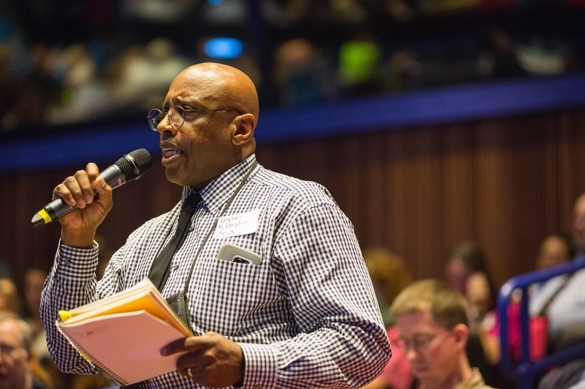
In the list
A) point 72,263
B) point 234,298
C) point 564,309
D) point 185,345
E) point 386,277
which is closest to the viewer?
point 185,345

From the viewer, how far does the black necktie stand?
210 centimetres

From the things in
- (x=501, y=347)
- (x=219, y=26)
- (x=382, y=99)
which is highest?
(x=219, y=26)

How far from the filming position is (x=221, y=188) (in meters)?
2.18

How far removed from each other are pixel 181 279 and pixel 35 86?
20.0ft

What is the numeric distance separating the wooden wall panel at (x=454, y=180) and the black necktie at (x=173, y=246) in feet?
12.1

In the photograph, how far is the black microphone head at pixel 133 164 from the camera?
85.5 inches

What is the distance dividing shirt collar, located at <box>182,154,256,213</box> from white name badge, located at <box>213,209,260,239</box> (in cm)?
8

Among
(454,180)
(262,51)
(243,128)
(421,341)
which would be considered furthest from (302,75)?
(243,128)

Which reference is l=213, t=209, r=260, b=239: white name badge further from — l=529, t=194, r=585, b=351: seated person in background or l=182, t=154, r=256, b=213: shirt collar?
l=529, t=194, r=585, b=351: seated person in background

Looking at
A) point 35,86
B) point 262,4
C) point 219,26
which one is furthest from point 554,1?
point 35,86

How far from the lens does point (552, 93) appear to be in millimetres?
5551

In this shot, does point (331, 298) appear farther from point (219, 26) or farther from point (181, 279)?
point (219, 26)

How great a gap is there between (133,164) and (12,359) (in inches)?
62.6

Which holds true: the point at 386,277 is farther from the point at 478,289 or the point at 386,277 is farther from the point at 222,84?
the point at 222,84
